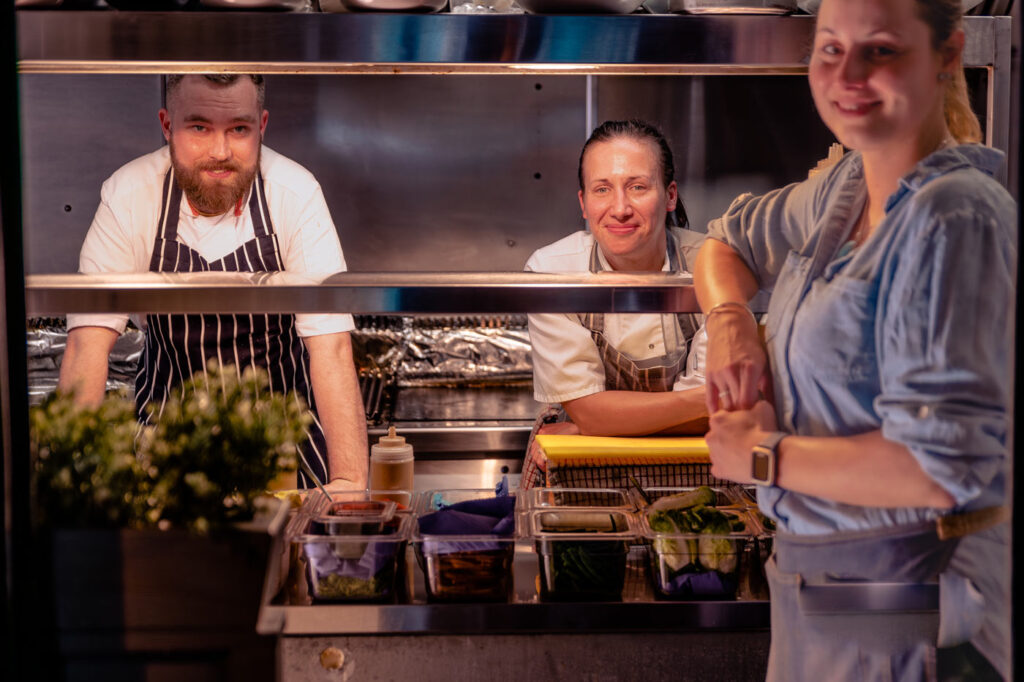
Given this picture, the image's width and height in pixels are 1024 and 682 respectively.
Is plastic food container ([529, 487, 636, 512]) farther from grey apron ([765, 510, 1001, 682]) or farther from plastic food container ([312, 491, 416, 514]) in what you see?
grey apron ([765, 510, 1001, 682])

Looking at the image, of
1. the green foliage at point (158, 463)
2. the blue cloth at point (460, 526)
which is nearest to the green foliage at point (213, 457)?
the green foliage at point (158, 463)

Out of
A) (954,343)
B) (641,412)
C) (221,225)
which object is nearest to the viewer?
(954,343)

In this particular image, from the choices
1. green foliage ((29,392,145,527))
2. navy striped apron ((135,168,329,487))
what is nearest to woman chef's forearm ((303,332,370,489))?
navy striped apron ((135,168,329,487))

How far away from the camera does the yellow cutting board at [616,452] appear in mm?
1919

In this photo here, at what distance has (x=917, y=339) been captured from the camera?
122 cm

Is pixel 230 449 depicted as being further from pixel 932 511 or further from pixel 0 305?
pixel 932 511

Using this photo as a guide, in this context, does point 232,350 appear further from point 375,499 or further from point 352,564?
point 352,564

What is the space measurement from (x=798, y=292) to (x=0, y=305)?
1.13 m

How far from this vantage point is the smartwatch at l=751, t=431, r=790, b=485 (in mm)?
1354

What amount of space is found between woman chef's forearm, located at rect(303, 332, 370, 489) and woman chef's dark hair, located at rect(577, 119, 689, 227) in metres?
0.67

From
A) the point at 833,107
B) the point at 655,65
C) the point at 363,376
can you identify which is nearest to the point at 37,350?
the point at 363,376

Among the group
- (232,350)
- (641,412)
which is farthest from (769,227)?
(232,350)

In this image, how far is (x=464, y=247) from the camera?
3.42 meters

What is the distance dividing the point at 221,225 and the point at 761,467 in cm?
115
